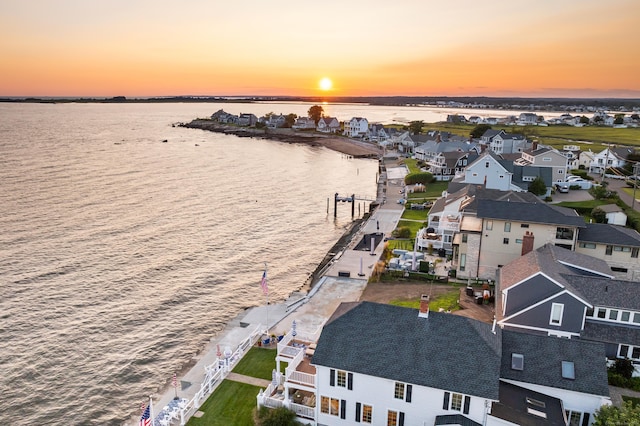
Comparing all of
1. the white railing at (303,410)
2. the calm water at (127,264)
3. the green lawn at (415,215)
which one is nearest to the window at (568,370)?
the white railing at (303,410)

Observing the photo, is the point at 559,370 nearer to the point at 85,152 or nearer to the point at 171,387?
the point at 171,387

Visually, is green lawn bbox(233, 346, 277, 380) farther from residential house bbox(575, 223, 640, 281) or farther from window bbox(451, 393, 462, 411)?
residential house bbox(575, 223, 640, 281)

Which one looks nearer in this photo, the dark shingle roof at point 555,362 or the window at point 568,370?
the dark shingle roof at point 555,362

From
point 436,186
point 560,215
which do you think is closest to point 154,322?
point 560,215

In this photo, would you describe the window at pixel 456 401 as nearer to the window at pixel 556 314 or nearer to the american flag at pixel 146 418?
the window at pixel 556 314

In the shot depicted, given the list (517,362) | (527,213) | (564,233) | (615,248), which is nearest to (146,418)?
(517,362)

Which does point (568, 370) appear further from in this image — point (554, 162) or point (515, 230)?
point (554, 162)

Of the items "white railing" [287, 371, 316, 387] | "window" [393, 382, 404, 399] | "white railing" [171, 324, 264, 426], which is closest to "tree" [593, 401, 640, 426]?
"window" [393, 382, 404, 399]
